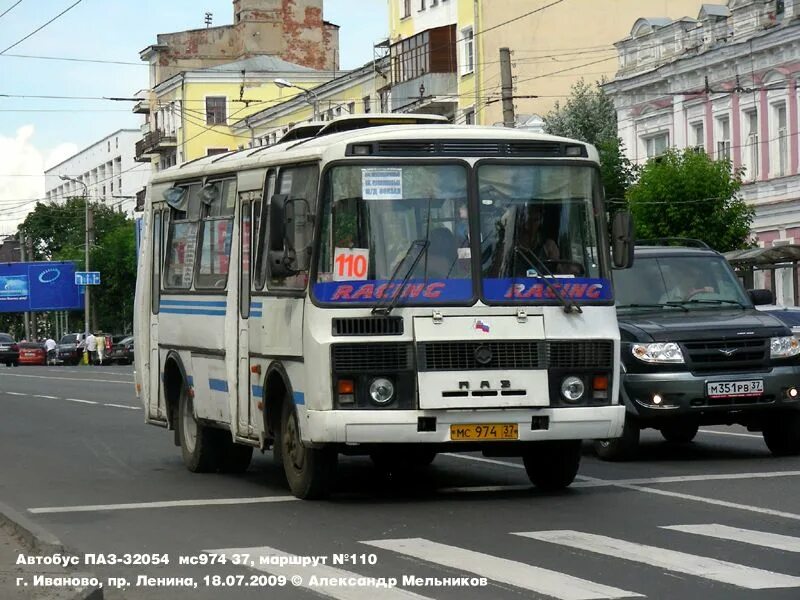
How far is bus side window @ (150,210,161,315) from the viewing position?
17312mm

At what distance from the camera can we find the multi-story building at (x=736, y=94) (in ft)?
159

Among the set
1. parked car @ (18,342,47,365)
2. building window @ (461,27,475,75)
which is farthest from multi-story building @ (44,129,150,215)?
building window @ (461,27,475,75)

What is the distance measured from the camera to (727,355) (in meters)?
16.1

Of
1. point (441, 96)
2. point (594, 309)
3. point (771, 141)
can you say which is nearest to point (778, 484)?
point (594, 309)

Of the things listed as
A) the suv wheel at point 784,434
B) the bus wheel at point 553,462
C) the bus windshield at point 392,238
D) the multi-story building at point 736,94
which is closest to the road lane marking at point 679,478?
the bus wheel at point 553,462

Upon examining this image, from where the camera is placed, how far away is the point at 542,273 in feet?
43.6

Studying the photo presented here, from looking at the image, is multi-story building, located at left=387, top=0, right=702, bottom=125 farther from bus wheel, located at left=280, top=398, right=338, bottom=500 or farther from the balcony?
bus wheel, located at left=280, top=398, right=338, bottom=500

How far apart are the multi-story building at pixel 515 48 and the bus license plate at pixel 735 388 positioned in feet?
173

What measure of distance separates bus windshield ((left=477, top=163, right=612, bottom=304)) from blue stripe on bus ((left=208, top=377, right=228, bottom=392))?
9.83 ft

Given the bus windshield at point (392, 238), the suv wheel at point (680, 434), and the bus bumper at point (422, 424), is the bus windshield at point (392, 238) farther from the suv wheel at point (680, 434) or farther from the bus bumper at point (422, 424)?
the suv wheel at point (680, 434)

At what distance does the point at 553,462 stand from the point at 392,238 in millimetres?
2348

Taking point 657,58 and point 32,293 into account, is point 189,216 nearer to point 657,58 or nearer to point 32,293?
point 657,58

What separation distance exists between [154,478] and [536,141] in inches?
190

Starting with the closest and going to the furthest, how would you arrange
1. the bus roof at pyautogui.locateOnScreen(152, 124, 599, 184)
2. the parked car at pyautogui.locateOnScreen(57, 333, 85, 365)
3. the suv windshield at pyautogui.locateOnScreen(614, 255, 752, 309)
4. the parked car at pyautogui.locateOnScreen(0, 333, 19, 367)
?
the bus roof at pyautogui.locateOnScreen(152, 124, 599, 184) < the suv windshield at pyautogui.locateOnScreen(614, 255, 752, 309) < the parked car at pyautogui.locateOnScreen(0, 333, 19, 367) < the parked car at pyautogui.locateOnScreen(57, 333, 85, 365)
